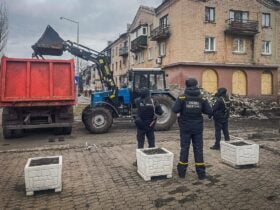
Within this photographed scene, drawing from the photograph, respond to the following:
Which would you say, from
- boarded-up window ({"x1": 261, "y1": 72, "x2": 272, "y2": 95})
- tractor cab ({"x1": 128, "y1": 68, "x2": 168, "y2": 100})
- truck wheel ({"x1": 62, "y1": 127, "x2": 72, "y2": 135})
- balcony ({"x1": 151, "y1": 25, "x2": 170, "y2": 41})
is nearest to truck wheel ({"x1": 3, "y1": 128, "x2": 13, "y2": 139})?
truck wheel ({"x1": 62, "y1": 127, "x2": 72, "y2": 135})

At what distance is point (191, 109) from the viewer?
6.31 meters

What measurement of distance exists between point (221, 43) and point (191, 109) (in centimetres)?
2267

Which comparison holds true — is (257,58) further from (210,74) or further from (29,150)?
(29,150)

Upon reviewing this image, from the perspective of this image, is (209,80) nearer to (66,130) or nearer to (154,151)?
(66,130)

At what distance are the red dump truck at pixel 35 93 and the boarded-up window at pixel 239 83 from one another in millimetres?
19578

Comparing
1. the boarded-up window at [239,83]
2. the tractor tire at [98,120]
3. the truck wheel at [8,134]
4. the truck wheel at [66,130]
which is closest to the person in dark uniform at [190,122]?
the tractor tire at [98,120]

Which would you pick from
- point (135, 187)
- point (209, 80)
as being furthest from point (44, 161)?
point (209, 80)

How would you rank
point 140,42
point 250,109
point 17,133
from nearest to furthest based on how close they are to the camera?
1. point 17,133
2. point 250,109
3. point 140,42

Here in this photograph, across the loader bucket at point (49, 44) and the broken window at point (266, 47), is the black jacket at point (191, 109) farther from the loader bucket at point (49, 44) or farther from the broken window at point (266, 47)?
the broken window at point (266, 47)

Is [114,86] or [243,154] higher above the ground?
[114,86]

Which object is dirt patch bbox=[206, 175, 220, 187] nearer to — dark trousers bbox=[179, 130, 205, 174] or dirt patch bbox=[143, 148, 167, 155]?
dark trousers bbox=[179, 130, 205, 174]

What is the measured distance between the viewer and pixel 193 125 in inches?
250

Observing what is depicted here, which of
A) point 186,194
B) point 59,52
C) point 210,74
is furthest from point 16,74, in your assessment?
point 210,74

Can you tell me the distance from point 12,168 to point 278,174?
5.97 meters
